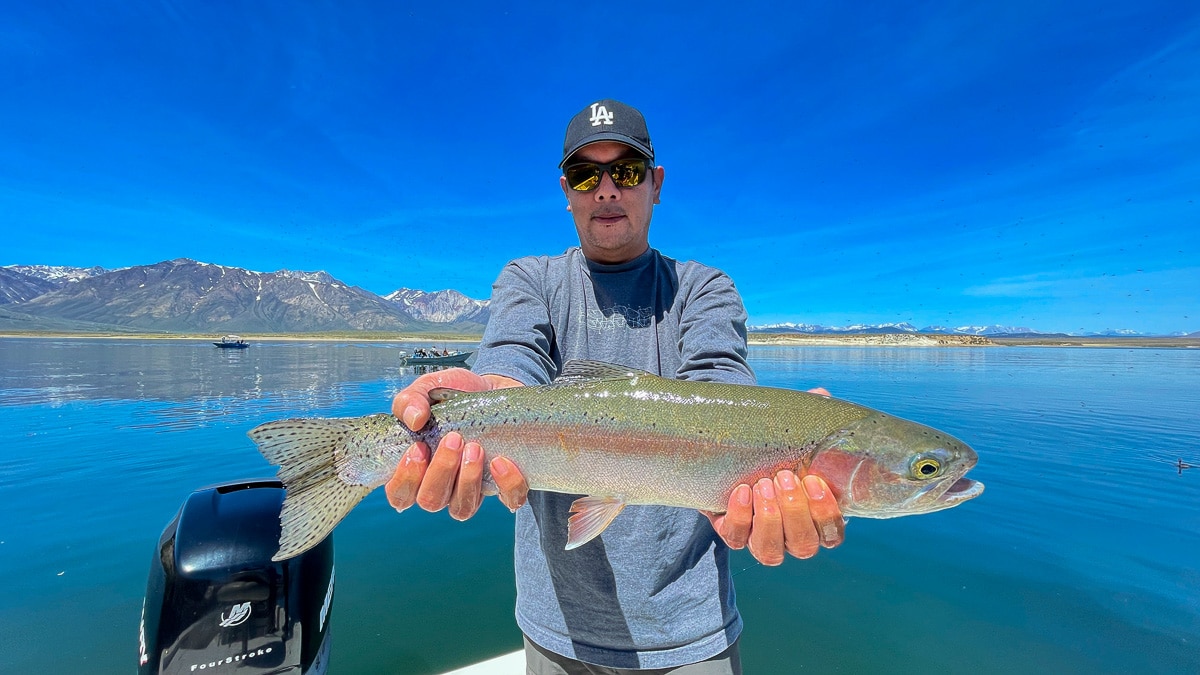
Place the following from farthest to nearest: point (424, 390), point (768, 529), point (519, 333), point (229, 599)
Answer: point (229, 599) < point (519, 333) < point (424, 390) < point (768, 529)

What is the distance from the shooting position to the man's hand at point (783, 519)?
111 inches

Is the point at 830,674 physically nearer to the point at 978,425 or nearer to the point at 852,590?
the point at 852,590

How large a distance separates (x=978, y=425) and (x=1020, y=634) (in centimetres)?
1526

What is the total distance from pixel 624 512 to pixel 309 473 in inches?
73.6

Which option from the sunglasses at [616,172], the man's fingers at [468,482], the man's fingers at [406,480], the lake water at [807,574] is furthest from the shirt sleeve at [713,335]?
the lake water at [807,574]

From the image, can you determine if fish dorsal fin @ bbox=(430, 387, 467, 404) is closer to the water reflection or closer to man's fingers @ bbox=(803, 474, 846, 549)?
man's fingers @ bbox=(803, 474, 846, 549)

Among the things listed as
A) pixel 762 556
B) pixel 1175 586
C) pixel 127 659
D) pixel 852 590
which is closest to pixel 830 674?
pixel 852 590

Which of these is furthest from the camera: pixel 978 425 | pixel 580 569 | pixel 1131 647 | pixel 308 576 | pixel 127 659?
pixel 978 425

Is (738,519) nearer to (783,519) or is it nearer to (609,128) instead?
(783,519)

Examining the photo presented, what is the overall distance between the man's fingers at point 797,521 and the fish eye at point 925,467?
69cm

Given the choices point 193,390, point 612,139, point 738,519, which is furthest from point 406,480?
point 193,390

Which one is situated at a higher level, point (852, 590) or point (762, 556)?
point (762, 556)

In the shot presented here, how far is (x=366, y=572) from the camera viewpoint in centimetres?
792

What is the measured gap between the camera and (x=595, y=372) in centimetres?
321
